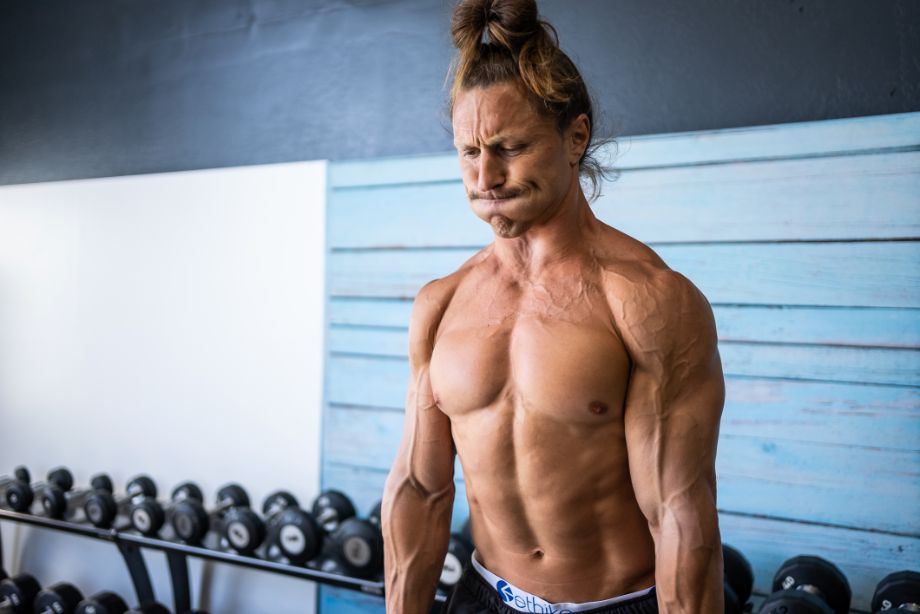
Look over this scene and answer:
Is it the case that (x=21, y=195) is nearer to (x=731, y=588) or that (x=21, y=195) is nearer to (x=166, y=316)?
(x=166, y=316)

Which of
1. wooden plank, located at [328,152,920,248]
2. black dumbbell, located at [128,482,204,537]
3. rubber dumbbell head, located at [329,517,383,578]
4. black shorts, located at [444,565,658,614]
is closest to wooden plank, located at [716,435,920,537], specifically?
wooden plank, located at [328,152,920,248]

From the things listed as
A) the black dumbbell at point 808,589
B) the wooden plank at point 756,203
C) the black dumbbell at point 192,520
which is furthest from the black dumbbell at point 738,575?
the black dumbbell at point 192,520

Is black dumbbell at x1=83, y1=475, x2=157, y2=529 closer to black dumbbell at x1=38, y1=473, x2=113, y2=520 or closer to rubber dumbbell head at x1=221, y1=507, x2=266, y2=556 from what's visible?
black dumbbell at x1=38, y1=473, x2=113, y2=520

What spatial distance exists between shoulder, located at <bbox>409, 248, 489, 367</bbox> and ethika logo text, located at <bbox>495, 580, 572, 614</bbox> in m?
0.36

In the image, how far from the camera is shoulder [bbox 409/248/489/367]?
115 cm

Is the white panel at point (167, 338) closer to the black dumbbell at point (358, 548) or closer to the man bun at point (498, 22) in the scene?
the black dumbbell at point (358, 548)

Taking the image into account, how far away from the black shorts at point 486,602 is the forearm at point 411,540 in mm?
54

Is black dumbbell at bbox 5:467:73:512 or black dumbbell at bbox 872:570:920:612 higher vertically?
black dumbbell at bbox 872:570:920:612

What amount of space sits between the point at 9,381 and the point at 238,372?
1.31 m

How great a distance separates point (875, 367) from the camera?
1.95 m

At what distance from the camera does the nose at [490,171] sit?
3.20 feet

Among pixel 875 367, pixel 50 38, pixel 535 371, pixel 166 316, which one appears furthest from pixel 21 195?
pixel 875 367

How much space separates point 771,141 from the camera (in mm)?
2053

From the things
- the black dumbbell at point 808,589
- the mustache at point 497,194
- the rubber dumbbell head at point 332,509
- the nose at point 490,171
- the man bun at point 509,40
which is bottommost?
the rubber dumbbell head at point 332,509
